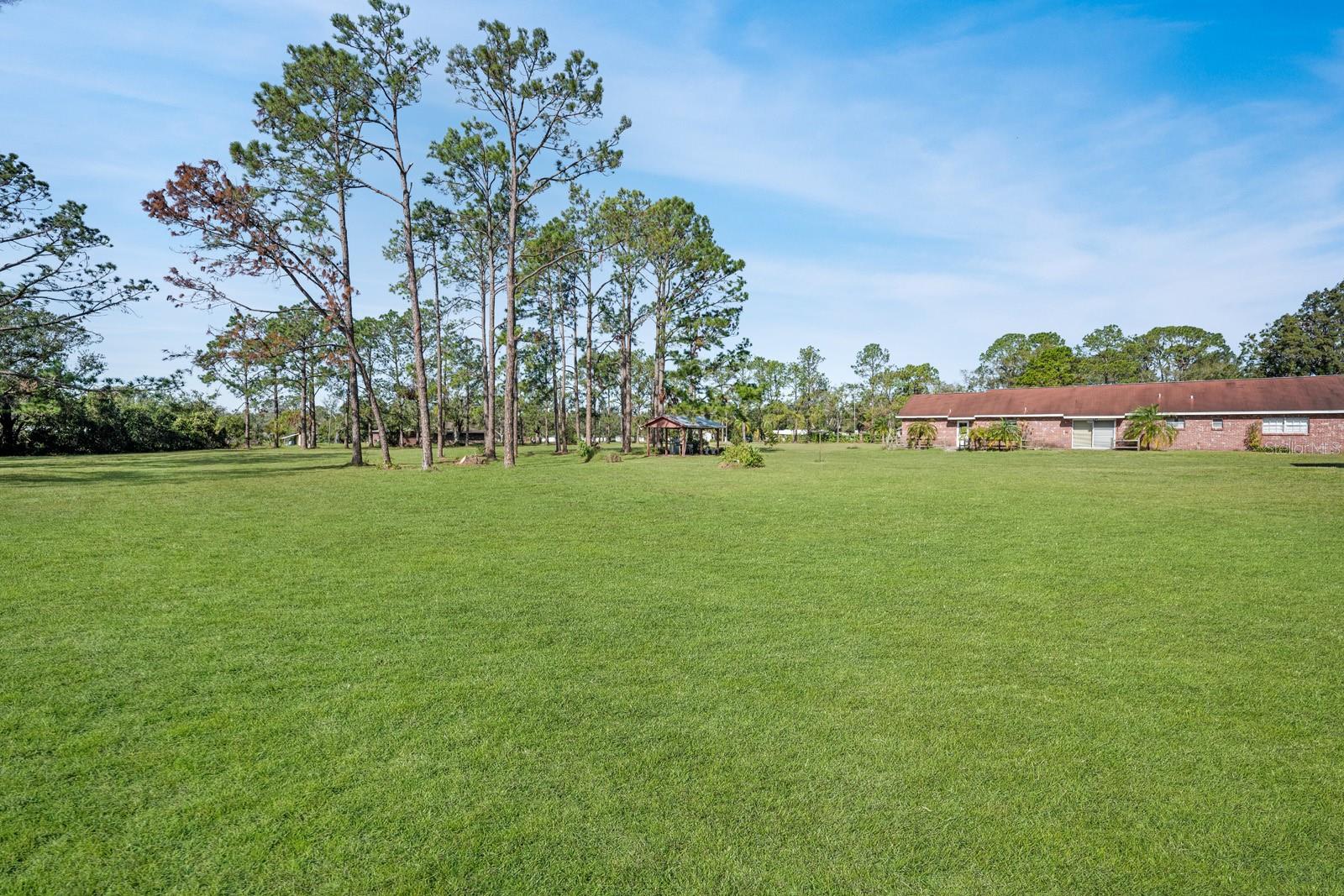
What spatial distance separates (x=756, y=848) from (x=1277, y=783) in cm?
267

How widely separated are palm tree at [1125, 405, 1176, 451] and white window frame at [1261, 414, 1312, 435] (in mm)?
4080

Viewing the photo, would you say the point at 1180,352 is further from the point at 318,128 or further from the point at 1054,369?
the point at 318,128

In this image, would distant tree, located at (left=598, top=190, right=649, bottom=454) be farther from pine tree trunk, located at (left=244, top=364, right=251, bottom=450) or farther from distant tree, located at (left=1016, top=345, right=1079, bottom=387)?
distant tree, located at (left=1016, top=345, right=1079, bottom=387)

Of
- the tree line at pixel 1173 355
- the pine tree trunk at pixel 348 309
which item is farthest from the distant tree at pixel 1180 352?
the pine tree trunk at pixel 348 309

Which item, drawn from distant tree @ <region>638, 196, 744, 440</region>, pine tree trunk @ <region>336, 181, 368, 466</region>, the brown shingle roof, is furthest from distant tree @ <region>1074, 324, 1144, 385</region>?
pine tree trunk @ <region>336, 181, 368, 466</region>

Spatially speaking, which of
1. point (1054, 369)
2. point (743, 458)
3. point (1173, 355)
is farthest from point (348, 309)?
point (1173, 355)

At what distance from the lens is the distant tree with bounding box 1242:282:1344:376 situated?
2046 inches

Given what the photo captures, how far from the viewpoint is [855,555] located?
27.2ft

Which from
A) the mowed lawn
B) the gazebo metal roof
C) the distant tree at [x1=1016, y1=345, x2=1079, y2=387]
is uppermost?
the distant tree at [x1=1016, y1=345, x2=1079, y2=387]

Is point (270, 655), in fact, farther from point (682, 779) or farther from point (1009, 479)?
point (1009, 479)

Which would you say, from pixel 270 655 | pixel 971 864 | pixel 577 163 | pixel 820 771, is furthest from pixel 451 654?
pixel 577 163

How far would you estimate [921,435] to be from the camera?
4631cm

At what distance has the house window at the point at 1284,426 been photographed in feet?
113

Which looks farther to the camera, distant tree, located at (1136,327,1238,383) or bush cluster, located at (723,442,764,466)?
distant tree, located at (1136,327,1238,383)
